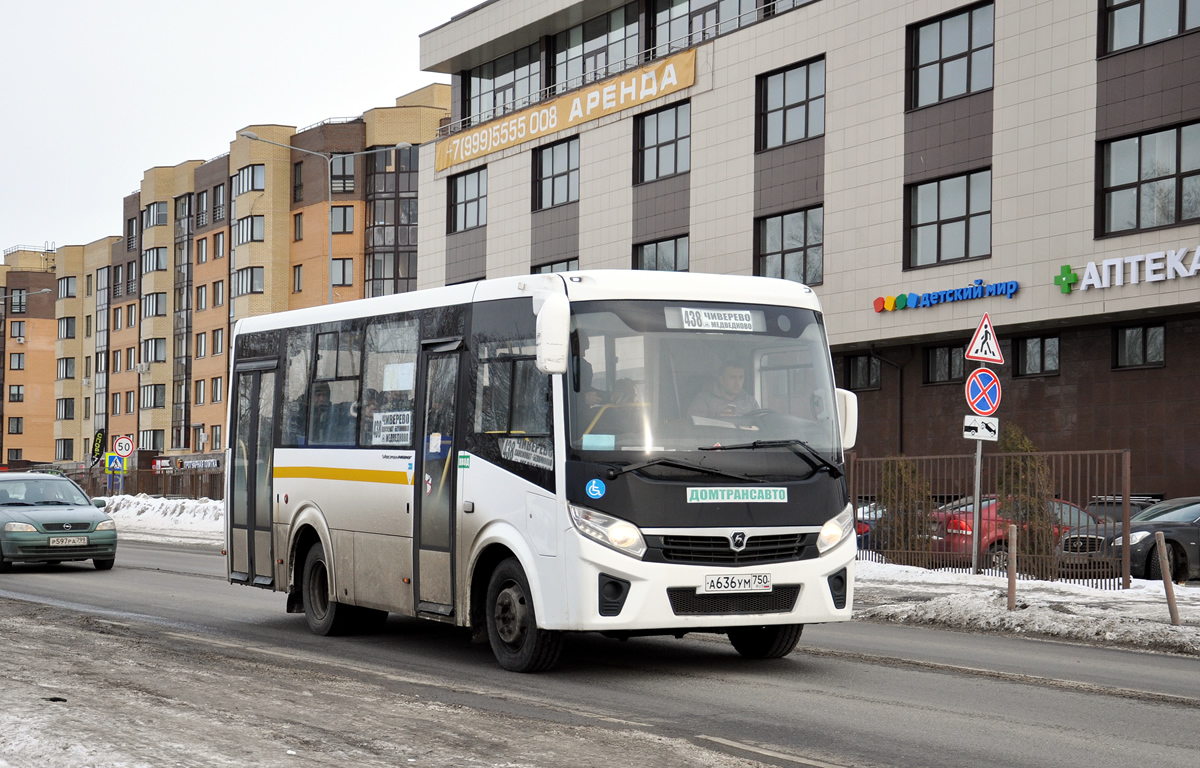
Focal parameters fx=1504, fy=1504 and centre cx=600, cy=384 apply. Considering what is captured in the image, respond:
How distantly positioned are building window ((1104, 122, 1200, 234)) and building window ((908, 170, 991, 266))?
323cm

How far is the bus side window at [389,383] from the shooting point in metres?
→ 11.8

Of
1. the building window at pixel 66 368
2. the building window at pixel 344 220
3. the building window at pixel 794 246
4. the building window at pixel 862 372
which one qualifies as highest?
the building window at pixel 344 220

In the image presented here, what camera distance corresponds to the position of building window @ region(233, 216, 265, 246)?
85812 mm

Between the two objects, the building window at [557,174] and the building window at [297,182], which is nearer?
the building window at [557,174]

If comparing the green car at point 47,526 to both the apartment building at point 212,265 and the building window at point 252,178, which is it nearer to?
the apartment building at point 212,265

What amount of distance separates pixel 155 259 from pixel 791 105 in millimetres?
67991

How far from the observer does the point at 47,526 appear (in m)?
21.8

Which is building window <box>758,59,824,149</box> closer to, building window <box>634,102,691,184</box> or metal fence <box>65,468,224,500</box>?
building window <box>634,102,691,184</box>

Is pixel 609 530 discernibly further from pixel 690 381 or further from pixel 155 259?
pixel 155 259

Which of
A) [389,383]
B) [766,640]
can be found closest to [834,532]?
[766,640]

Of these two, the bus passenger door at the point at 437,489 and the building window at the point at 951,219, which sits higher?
the building window at the point at 951,219

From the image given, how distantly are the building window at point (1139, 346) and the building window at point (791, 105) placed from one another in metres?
9.56

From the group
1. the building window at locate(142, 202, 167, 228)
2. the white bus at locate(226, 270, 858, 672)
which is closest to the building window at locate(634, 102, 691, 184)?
the white bus at locate(226, 270, 858, 672)

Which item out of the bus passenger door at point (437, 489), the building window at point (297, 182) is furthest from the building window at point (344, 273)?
the bus passenger door at point (437, 489)
